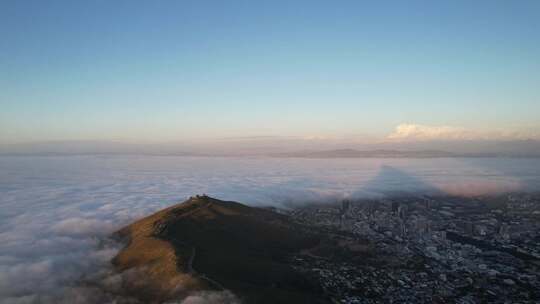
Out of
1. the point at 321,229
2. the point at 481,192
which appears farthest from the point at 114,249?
the point at 481,192

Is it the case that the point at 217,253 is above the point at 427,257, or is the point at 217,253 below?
above

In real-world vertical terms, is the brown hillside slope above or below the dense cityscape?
above

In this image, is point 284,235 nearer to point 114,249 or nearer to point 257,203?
point 114,249

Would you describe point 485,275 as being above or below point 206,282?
below

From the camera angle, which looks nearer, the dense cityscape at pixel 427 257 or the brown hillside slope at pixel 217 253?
the brown hillside slope at pixel 217 253

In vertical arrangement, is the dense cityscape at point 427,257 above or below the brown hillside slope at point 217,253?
below

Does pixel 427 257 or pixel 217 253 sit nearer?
pixel 217 253

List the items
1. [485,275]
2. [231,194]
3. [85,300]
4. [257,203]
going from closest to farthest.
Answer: [85,300] → [485,275] → [257,203] → [231,194]

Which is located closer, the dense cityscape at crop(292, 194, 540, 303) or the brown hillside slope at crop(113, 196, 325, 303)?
the brown hillside slope at crop(113, 196, 325, 303)
